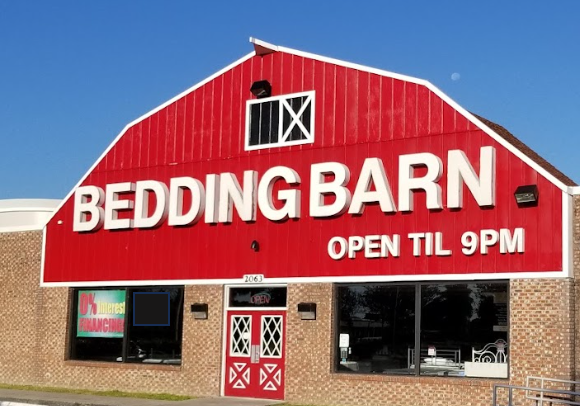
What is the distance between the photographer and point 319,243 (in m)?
24.0

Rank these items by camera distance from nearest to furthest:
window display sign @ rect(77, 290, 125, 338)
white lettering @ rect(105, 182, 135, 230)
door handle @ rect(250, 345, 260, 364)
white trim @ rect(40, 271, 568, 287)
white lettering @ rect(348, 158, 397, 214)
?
1. white trim @ rect(40, 271, 568, 287)
2. white lettering @ rect(348, 158, 397, 214)
3. door handle @ rect(250, 345, 260, 364)
4. white lettering @ rect(105, 182, 135, 230)
5. window display sign @ rect(77, 290, 125, 338)

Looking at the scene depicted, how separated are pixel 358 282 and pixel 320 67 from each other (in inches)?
231

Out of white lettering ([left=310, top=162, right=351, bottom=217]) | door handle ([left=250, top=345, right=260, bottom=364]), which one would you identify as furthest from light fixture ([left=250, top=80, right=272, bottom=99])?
door handle ([left=250, top=345, right=260, bottom=364])

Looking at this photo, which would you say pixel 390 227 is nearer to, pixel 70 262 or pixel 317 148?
pixel 317 148

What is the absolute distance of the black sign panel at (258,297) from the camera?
2492cm

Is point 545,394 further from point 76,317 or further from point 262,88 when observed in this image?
point 76,317

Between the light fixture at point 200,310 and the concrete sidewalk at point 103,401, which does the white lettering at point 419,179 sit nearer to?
the concrete sidewalk at point 103,401

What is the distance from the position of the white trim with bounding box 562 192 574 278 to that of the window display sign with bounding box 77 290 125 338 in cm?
1335

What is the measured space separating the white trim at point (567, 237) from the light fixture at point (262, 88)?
882 cm

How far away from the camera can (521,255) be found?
20891 mm

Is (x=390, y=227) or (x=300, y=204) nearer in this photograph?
(x=390, y=227)

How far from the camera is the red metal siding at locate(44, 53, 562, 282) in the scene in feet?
70.2

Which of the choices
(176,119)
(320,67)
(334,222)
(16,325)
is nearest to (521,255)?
(334,222)

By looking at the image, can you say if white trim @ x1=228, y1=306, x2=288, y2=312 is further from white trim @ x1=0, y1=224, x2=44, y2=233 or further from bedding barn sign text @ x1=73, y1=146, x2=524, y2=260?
white trim @ x1=0, y1=224, x2=44, y2=233
